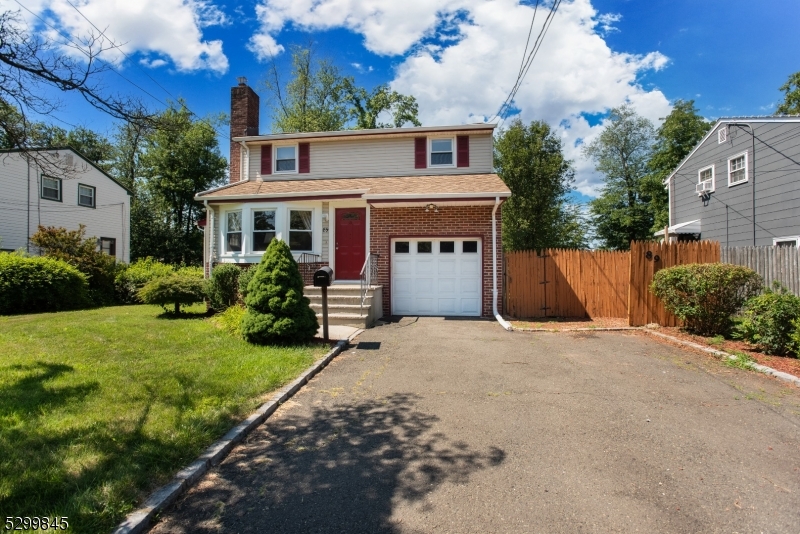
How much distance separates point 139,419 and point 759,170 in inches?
701

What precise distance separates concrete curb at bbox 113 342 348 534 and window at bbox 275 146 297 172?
1079cm

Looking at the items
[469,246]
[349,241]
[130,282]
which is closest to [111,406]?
[349,241]

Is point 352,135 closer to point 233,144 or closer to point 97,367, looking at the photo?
point 233,144

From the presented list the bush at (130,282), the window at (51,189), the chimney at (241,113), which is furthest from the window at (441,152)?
the window at (51,189)

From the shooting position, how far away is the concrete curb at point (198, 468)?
249 cm

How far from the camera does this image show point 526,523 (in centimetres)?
256

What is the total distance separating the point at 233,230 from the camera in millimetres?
12469

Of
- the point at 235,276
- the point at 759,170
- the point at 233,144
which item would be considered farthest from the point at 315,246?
the point at 759,170

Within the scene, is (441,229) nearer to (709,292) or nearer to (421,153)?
(421,153)

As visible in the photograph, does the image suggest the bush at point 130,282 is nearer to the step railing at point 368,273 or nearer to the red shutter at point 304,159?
the red shutter at point 304,159

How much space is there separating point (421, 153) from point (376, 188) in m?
2.63

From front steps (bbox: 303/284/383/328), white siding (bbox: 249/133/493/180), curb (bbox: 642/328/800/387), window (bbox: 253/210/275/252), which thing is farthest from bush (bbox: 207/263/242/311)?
curb (bbox: 642/328/800/387)

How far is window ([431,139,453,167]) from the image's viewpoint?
534 inches

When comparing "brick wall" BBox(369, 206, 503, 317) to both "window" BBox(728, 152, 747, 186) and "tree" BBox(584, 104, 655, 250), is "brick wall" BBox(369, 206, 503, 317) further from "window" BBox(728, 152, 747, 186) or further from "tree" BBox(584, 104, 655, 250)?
"tree" BBox(584, 104, 655, 250)
